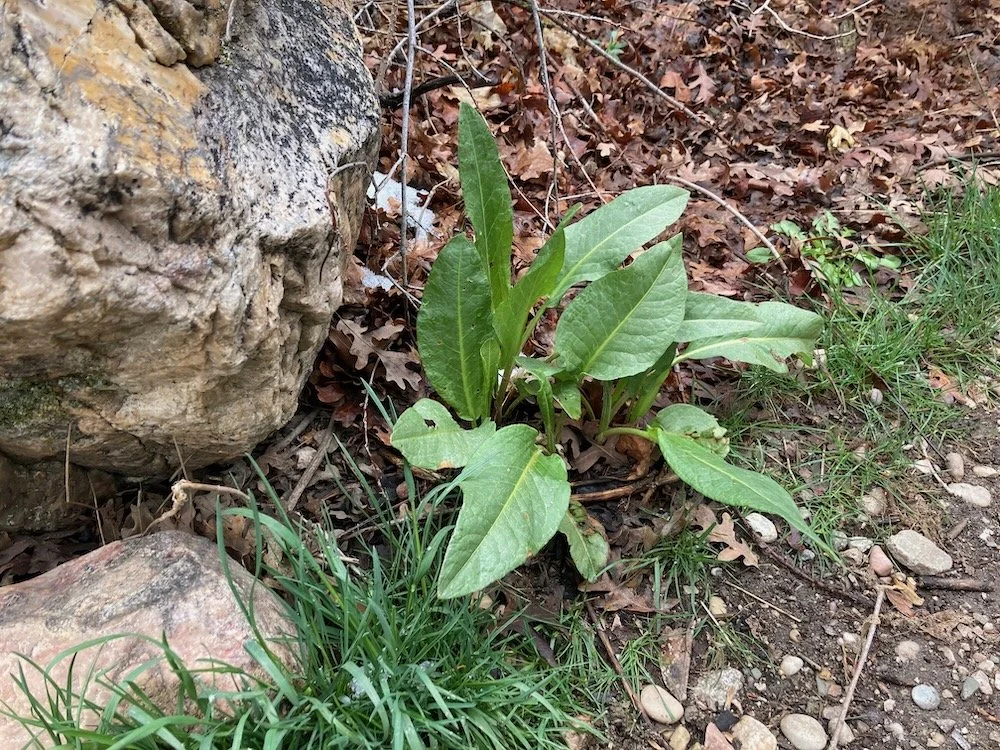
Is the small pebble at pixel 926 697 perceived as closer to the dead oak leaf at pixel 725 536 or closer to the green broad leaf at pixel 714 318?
the dead oak leaf at pixel 725 536

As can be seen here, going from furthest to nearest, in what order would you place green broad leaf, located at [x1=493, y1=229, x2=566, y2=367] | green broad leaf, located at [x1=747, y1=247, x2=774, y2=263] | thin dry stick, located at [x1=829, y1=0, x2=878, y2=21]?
thin dry stick, located at [x1=829, y1=0, x2=878, y2=21]
green broad leaf, located at [x1=747, y1=247, x2=774, y2=263]
green broad leaf, located at [x1=493, y1=229, x2=566, y2=367]

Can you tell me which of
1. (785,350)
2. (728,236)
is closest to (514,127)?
(728,236)

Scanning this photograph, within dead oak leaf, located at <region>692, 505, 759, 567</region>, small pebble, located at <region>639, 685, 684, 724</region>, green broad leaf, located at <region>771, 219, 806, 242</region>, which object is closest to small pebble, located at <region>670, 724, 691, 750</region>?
small pebble, located at <region>639, 685, 684, 724</region>

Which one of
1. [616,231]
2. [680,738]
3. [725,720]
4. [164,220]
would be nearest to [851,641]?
[725,720]

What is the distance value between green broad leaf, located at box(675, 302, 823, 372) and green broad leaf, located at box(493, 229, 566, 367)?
0.52m

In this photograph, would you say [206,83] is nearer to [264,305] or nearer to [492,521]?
[264,305]

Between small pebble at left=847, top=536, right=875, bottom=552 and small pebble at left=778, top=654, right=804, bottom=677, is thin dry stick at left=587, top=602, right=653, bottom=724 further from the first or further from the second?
small pebble at left=847, top=536, right=875, bottom=552

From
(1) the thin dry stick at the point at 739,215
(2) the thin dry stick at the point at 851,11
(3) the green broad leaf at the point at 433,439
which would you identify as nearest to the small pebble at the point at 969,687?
(3) the green broad leaf at the point at 433,439

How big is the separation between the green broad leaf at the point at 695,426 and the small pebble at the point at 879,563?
20.0 inches

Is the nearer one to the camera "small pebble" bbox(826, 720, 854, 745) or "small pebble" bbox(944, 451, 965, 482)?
"small pebble" bbox(826, 720, 854, 745)

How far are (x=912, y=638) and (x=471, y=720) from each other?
4.02ft

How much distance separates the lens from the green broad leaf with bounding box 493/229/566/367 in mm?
1940

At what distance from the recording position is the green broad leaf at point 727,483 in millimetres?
1675

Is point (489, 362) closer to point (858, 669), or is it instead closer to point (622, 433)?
point (622, 433)
